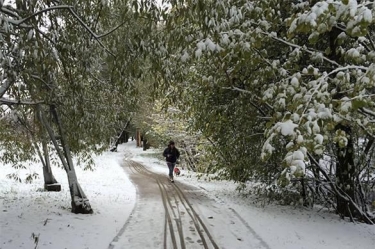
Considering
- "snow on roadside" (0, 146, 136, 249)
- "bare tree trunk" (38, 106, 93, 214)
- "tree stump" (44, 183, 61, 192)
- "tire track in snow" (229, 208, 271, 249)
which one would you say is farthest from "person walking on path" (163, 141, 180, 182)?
"bare tree trunk" (38, 106, 93, 214)

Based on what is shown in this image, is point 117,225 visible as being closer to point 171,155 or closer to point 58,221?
point 58,221

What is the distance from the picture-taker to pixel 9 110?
10641mm

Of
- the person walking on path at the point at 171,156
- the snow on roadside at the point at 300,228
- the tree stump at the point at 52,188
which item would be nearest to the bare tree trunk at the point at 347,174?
the snow on roadside at the point at 300,228

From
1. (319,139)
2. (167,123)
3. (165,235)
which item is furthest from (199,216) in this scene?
(167,123)

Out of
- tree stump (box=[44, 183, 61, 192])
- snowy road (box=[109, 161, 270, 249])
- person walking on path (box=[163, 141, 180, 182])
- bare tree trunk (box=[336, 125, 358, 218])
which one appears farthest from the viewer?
person walking on path (box=[163, 141, 180, 182])

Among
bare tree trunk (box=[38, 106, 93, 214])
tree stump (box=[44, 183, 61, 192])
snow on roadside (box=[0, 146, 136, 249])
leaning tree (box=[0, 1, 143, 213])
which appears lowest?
snow on roadside (box=[0, 146, 136, 249])

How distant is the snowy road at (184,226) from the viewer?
7496 millimetres

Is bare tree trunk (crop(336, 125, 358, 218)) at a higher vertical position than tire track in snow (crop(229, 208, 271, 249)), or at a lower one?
higher

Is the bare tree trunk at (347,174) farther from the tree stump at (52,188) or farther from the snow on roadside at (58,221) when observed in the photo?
the tree stump at (52,188)

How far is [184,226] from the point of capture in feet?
29.0

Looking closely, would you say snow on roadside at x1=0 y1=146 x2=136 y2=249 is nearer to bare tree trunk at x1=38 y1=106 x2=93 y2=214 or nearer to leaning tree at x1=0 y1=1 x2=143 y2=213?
bare tree trunk at x1=38 y1=106 x2=93 y2=214

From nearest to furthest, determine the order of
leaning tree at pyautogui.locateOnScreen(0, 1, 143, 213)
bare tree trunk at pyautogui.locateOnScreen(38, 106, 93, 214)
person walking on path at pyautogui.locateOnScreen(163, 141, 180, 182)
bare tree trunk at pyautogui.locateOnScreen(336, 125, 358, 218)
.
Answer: leaning tree at pyautogui.locateOnScreen(0, 1, 143, 213) < bare tree trunk at pyautogui.locateOnScreen(38, 106, 93, 214) < bare tree trunk at pyautogui.locateOnScreen(336, 125, 358, 218) < person walking on path at pyautogui.locateOnScreen(163, 141, 180, 182)

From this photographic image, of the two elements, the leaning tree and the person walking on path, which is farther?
the person walking on path

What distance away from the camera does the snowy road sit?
24.6 ft
